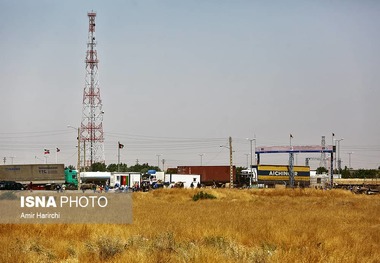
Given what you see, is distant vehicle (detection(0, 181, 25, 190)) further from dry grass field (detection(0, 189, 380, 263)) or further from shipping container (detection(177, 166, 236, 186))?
dry grass field (detection(0, 189, 380, 263))

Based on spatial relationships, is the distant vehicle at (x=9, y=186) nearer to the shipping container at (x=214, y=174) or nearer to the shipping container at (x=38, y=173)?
the shipping container at (x=38, y=173)

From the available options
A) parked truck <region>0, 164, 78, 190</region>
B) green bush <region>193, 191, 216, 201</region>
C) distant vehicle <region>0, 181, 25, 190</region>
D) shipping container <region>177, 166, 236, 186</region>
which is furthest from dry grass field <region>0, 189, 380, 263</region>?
shipping container <region>177, 166, 236, 186</region>

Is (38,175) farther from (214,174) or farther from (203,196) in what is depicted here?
(214,174)

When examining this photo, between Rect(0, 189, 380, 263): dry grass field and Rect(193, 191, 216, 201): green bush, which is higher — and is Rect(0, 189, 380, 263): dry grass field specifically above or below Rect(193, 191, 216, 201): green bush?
above

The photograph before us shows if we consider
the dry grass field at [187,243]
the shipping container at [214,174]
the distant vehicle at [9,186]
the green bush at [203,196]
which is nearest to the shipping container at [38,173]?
the distant vehicle at [9,186]

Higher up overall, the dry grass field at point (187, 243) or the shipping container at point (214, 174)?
the dry grass field at point (187, 243)

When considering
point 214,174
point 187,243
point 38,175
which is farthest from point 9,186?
point 187,243

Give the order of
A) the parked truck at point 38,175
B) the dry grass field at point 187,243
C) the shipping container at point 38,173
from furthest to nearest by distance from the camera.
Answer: the shipping container at point 38,173 → the parked truck at point 38,175 → the dry grass field at point 187,243

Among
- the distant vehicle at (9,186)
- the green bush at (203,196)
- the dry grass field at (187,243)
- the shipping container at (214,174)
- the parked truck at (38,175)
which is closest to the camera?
the dry grass field at (187,243)

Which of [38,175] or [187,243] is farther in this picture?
[38,175]

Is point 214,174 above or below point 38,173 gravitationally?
below

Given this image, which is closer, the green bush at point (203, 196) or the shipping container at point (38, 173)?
the green bush at point (203, 196)

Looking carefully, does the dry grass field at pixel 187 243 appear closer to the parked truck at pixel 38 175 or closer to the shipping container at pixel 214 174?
the parked truck at pixel 38 175

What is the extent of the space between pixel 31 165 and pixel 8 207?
47345mm
